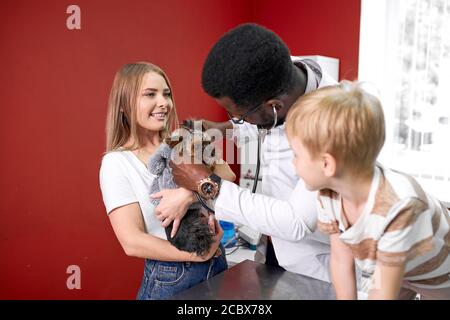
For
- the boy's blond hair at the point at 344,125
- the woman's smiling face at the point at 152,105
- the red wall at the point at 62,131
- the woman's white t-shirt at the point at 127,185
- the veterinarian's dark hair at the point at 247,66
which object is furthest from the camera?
the red wall at the point at 62,131

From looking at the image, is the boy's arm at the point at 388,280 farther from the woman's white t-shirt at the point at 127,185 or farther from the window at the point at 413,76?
the window at the point at 413,76

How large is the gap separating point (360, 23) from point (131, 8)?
1.49 meters

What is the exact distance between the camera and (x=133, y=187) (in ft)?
4.18

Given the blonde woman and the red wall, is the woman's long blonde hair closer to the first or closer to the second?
the blonde woman

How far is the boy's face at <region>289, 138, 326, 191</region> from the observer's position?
80 cm

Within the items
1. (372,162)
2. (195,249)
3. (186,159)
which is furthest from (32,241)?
(372,162)

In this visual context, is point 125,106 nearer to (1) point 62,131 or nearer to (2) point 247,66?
(1) point 62,131

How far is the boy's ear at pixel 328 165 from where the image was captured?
78 centimetres

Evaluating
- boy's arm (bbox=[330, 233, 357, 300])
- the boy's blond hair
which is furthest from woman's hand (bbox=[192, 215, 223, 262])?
the boy's blond hair

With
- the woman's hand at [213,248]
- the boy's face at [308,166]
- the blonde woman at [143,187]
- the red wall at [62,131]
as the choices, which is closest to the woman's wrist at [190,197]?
the blonde woman at [143,187]

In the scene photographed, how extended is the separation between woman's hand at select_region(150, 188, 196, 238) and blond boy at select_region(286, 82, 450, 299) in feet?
1.22

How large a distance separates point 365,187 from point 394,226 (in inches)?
3.9

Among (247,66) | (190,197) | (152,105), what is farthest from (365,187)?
(152,105)

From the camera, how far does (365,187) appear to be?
814 mm
